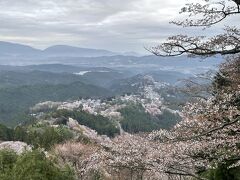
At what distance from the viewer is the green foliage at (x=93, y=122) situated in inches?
4764

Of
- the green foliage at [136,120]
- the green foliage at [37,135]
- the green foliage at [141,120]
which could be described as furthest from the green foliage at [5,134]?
the green foliage at [136,120]

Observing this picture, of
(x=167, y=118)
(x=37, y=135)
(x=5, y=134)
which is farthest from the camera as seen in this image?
(x=167, y=118)

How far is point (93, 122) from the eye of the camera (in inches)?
4909

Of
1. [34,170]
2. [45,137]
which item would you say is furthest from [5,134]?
[34,170]

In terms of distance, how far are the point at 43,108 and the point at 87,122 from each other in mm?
61434

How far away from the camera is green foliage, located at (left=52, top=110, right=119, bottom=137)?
121m

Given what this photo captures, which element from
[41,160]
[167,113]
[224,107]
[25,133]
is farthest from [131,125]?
[224,107]

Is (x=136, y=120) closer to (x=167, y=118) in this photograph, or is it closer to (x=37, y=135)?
(x=167, y=118)

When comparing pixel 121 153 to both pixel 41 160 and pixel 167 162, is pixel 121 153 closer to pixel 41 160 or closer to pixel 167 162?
pixel 167 162

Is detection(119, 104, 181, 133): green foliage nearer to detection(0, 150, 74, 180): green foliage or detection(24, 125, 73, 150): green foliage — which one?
detection(24, 125, 73, 150): green foliage

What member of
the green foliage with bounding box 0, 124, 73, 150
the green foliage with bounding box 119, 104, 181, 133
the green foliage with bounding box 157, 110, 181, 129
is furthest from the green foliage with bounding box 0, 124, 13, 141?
the green foliage with bounding box 157, 110, 181, 129

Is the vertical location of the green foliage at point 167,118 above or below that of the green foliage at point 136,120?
below

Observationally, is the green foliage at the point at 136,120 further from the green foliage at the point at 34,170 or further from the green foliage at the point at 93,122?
the green foliage at the point at 34,170

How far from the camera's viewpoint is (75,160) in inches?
1442
